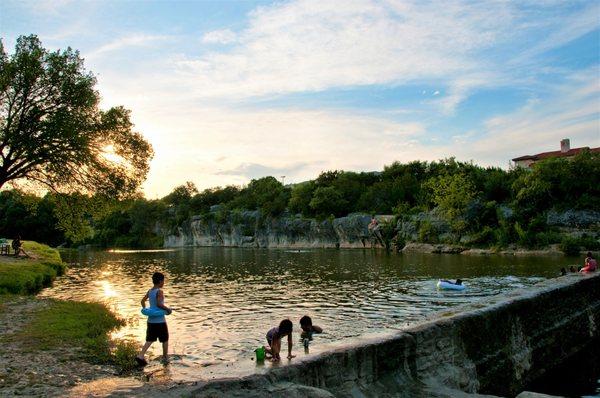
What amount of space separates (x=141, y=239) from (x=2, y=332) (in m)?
170

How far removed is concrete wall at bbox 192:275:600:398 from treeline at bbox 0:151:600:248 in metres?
29.5

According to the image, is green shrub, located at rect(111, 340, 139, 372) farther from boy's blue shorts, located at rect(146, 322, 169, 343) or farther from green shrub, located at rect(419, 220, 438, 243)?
green shrub, located at rect(419, 220, 438, 243)

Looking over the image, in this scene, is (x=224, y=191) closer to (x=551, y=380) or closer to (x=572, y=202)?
(x=572, y=202)

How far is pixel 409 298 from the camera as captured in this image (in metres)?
31.1

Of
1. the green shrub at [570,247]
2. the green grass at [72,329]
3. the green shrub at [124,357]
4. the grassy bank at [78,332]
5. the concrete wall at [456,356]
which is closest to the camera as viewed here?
the concrete wall at [456,356]

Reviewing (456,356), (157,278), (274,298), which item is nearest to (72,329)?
(157,278)

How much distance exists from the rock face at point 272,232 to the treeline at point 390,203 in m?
3.42

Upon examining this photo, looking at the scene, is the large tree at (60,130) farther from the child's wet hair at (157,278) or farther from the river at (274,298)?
the child's wet hair at (157,278)

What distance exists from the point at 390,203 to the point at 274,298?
3506 inches

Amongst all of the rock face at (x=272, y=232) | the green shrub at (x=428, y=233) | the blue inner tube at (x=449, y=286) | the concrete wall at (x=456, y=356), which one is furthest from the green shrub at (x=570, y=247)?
the concrete wall at (x=456, y=356)

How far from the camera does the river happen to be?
63.5ft

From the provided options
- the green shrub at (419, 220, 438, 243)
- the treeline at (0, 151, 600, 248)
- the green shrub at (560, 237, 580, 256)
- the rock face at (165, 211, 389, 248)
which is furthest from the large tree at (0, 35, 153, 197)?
the rock face at (165, 211, 389, 248)

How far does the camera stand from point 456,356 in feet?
48.3

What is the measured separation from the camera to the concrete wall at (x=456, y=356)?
10906mm
